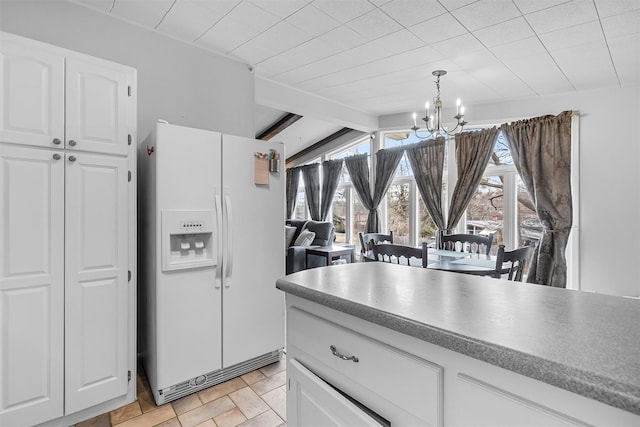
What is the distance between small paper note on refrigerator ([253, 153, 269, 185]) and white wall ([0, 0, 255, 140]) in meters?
0.85

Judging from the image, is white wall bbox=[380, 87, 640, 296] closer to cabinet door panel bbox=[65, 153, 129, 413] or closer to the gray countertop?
the gray countertop

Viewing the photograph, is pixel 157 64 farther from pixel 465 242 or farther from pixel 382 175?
pixel 465 242

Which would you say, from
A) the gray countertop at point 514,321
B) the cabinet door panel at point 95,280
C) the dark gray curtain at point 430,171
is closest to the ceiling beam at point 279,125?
the dark gray curtain at point 430,171

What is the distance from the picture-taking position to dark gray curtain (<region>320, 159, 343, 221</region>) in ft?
20.7

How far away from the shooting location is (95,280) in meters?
1.88

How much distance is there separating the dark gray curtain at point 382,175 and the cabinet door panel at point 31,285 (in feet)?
13.8

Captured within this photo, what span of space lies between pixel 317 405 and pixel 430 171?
4125 mm

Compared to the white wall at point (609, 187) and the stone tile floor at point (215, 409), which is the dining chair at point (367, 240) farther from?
the white wall at point (609, 187)

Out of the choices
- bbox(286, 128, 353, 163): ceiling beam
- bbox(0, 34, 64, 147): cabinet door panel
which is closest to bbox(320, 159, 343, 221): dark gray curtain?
bbox(286, 128, 353, 163): ceiling beam

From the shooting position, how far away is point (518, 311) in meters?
0.90

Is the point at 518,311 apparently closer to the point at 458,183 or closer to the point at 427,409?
the point at 427,409

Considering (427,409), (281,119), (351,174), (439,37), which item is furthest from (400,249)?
(281,119)

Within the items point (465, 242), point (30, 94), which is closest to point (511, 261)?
point (465, 242)

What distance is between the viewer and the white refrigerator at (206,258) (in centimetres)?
206
